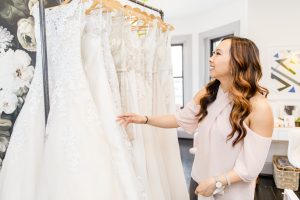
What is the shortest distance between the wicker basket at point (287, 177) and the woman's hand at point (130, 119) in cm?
240

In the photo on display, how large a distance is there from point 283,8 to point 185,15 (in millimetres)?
1809

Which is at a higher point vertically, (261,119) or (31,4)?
(31,4)

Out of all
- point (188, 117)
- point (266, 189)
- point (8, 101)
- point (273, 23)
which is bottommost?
point (266, 189)

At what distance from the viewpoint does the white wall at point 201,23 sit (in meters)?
3.72

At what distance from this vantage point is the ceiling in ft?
12.4

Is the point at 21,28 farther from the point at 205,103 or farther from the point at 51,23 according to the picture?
the point at 205,103

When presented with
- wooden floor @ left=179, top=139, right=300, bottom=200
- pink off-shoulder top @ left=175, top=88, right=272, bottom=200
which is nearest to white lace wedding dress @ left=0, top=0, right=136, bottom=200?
pink off-shoulder top @ left=175, top=88, right=272, bottom=200

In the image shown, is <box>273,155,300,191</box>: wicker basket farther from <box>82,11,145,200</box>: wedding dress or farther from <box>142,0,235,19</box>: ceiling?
<box>82,11,145,200</box>: wedding dress

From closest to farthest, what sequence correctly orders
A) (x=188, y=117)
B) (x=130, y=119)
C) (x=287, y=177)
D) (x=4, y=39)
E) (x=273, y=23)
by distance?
(x=4, y=39) → (x=130, y=119) → (x=188, y=117) → (x=287, y=177) → (x=273, y=23)

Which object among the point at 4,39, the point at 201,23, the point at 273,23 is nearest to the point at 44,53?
the point at 4,39

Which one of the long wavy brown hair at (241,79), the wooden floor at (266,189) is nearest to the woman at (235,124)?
the long wavy brown hair at (241,79)

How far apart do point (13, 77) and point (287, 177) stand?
305 cm

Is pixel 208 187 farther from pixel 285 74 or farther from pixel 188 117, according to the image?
pixel 285 74

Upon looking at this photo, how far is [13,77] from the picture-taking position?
120 cm
